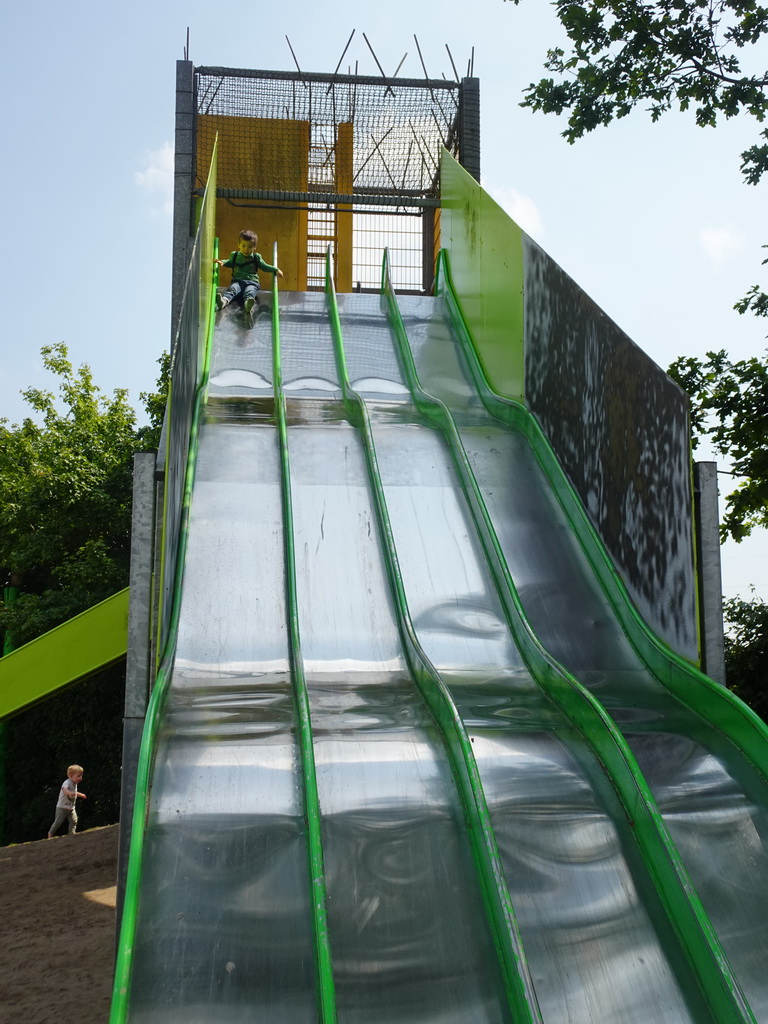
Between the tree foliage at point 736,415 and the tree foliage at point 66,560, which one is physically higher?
the tree foliage at point 66,560

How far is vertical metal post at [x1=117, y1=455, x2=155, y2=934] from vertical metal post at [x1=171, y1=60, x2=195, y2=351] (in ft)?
20.1

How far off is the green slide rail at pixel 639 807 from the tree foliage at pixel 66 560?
11.9 meters

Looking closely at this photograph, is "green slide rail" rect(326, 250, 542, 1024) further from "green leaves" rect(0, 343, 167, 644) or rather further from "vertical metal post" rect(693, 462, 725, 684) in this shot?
"green leaves" rect(0, 343, 167, 644)

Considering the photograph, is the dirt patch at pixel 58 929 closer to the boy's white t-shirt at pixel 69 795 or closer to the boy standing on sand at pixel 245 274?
the boy's white t-shirt at pixel 69 795

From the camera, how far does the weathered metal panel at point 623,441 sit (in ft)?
14.6

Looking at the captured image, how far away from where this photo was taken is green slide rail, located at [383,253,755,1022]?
267 centimetres

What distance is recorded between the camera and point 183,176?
36.1ft

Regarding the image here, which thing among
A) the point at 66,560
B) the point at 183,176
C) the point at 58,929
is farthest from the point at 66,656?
the point at 66,560

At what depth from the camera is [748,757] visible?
11.6 feet

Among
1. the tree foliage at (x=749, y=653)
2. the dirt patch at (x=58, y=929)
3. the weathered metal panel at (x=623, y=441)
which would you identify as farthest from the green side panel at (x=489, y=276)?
the tree foliage at (x=749, y=653)

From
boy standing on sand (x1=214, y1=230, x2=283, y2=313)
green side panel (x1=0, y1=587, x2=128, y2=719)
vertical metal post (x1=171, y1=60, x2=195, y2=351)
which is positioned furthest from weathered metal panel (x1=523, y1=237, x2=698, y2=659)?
vertical metal post (x1=171, y1=60, x2=195, y2=351)

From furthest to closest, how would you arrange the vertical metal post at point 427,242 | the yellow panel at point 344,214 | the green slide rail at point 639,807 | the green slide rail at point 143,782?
the yellow panel at point 344,214
the vertical metal post at point 427,242
the green slide rail at point 639,807
the green slide rail at point 143,782

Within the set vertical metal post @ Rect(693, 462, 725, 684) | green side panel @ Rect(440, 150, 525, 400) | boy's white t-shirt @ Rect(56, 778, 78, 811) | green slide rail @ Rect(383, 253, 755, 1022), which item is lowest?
green slide rail @ Rect(383, 253, 755, 1022)

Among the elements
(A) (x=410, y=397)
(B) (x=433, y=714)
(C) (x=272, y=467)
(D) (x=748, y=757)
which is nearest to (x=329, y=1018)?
(B) (x=433, y=714)
